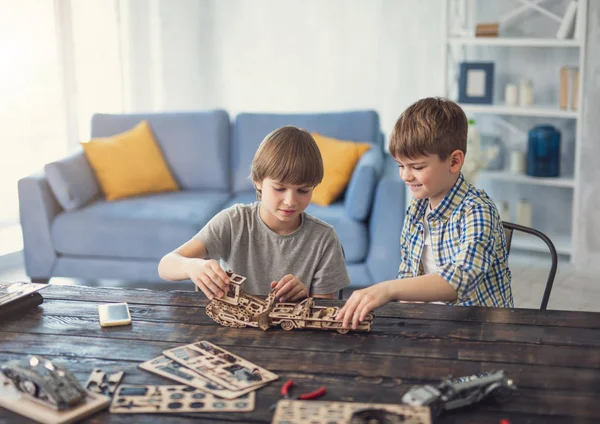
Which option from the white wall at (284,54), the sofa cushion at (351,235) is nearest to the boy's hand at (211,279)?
the sofa cushion at (351,235)

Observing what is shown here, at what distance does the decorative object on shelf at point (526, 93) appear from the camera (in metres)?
4.55

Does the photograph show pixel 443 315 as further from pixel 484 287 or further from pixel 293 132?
pixel 293 132

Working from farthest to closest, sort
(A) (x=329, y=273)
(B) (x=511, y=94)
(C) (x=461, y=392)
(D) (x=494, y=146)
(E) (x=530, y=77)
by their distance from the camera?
(D) (x=494, y=146), (E) (x=530, y=77), (B) (x=511, y=94), (A) (x=329, y=273), (C) (x=461, y=392)

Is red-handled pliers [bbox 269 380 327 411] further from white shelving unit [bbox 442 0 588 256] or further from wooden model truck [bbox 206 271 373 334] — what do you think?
white shelving unit [bbox 442 0 588 256]

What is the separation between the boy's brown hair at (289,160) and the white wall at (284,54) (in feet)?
10.2

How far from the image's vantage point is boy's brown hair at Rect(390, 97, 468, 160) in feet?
6.51

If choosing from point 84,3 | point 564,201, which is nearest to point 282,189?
point 564,201

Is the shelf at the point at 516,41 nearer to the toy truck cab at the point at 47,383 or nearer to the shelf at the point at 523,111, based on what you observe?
the shelf at the point at 523,111

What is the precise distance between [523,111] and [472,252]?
2.81m

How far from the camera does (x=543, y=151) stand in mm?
4508

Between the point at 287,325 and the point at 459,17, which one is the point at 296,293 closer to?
the point at 287,325

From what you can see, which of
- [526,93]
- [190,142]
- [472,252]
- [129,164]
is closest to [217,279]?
[472,252]

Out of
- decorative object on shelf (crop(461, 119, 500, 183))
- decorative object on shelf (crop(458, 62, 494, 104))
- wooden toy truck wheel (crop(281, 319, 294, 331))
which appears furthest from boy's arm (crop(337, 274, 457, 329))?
decorative object on shelf (crop(458, 62, 494, 104))

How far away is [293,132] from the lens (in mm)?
2068
